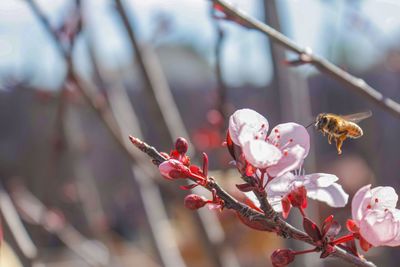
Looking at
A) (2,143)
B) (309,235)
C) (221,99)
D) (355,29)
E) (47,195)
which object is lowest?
(309,235)

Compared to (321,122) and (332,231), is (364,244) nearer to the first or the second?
(332,231)

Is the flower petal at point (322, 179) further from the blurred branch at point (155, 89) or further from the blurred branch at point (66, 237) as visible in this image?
the blurred branch at point (66, 237)

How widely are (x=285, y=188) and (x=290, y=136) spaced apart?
10cm

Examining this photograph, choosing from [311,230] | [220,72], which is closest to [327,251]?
[311,230]

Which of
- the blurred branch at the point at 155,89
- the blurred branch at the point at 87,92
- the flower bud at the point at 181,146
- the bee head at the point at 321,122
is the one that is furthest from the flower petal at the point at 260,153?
the blurred branch at the point at 87,92

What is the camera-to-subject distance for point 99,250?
3.27 meters

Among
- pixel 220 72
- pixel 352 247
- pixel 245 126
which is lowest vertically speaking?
pixel 352 247

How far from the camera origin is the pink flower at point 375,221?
94cm

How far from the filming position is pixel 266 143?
2.98ft

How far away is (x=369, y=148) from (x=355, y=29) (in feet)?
3.70

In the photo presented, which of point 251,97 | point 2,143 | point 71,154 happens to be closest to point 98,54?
point 71,154

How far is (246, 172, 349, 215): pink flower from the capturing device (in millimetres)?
919

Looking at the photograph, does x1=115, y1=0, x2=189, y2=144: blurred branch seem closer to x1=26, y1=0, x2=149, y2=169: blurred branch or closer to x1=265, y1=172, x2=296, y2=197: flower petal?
x1=26, y1=0, x2=149, y2=169: blurred branch

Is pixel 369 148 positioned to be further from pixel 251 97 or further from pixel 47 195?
pixel 251 97
